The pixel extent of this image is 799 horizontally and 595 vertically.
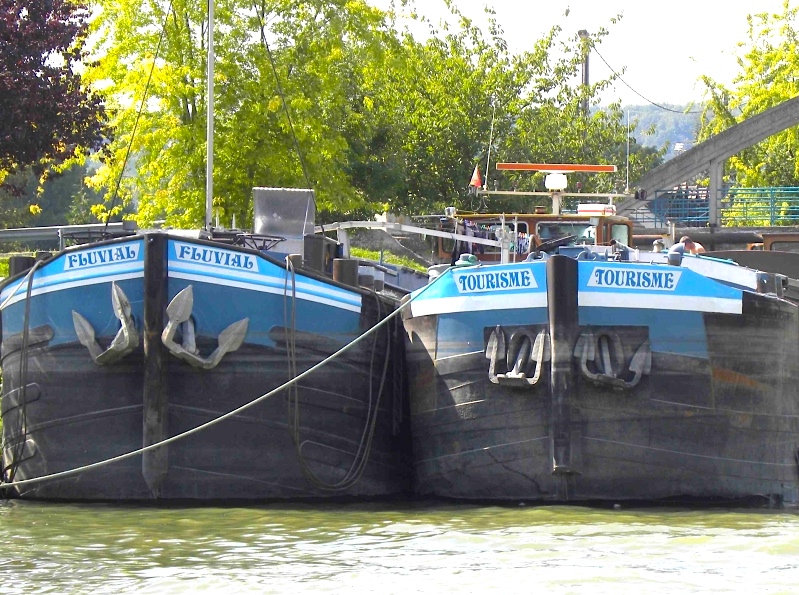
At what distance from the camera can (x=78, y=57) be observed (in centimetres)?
2106

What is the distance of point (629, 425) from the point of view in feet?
39.3

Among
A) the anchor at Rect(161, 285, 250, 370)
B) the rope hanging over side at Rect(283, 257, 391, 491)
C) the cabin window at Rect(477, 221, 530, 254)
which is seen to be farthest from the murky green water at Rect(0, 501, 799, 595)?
the cabin window at Rect(477, 221, 530, 254)

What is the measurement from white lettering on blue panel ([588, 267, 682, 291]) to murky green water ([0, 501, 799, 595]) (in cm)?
198

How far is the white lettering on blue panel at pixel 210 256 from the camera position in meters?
12.1

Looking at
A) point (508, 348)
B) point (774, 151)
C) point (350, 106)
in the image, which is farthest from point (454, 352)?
point (774, 151)

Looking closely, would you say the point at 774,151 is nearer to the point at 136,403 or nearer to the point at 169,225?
the point at 169,225

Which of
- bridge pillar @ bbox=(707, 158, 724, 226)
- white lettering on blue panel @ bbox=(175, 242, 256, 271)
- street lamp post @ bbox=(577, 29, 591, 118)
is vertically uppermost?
street lamp post @ bbox=(577, 29, 591, 118)

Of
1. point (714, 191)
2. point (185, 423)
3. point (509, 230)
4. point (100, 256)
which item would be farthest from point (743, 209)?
point (100, 256)

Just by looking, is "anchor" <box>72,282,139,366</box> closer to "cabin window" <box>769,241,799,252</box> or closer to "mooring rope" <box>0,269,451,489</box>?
"mooring rope" <box>0,269,451,489</box>

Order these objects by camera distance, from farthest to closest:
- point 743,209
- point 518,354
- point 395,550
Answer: point 743,209 < point 518,354 < point 395,550

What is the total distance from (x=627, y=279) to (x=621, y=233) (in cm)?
550

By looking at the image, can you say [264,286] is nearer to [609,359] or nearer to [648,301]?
[609,359]

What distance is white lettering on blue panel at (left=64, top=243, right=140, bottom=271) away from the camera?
477 inches

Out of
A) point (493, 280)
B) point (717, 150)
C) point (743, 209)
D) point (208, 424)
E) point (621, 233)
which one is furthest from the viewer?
point (743, 209)
